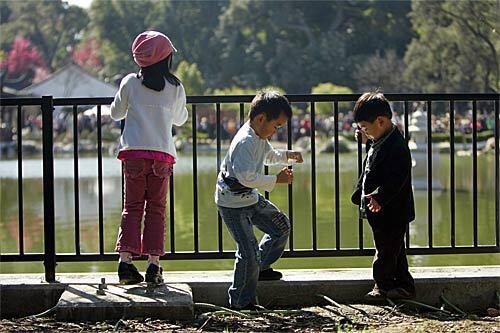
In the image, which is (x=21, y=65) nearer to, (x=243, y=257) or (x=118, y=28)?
(x=118, y=28)

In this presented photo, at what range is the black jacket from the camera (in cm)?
414

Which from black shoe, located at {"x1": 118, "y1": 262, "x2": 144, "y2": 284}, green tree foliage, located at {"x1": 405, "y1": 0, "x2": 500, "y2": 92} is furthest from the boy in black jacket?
green tree foliage, located at {"x1": 405, "y1": 0, "x2": 500, "y2": 92}

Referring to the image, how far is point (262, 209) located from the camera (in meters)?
4.29

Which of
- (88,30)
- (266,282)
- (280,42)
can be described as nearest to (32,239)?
(266,282)

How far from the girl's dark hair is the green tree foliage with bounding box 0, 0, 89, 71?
63301 mm

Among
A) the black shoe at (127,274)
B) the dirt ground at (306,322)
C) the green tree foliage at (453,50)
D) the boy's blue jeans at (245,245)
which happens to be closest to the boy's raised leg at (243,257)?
the boy's blue jeans at (245,245)

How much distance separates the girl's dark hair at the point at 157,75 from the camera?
427 cm

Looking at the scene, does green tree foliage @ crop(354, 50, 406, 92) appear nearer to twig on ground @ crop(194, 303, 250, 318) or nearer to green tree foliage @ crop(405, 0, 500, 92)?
green tree foliage @ crop(405, 0, 500, 92)

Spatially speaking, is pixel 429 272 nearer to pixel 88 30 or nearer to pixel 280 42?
pixel 280 42

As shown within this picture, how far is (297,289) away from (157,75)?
1240 mm

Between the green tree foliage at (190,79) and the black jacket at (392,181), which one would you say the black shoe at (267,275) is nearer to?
the black jacket at (392,181)

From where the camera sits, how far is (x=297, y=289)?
442 centimetres

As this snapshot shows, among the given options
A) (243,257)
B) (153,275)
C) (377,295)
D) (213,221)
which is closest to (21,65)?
(213,221)

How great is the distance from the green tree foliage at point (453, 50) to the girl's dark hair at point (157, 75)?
27.6 metres
